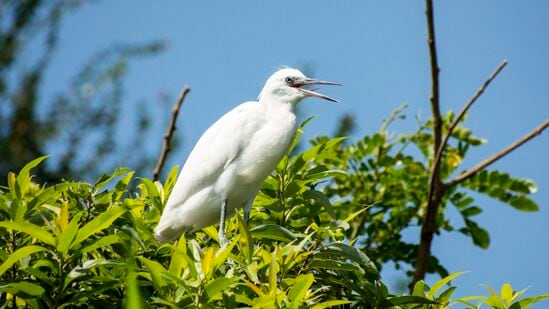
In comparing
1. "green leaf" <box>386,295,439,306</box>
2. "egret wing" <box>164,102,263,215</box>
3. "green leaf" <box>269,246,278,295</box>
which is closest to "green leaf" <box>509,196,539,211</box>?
"egret wing" <box>164,102,263,215</box>

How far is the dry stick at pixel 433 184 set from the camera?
13.3 ft

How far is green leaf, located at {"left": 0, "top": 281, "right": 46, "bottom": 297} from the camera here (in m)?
2.53

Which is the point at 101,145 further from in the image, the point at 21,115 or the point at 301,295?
the point at 301,295

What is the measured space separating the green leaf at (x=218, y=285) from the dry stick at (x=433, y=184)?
176cm

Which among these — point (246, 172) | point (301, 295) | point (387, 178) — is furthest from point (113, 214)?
point (387, 178)

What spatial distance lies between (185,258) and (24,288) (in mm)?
465

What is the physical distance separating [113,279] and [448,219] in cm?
271

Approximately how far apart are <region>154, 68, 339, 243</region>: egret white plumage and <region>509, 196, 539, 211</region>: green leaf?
5.06 ft

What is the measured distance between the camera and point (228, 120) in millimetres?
4086

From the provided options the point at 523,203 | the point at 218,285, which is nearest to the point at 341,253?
the point at 218,285

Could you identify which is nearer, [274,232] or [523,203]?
[274,232]

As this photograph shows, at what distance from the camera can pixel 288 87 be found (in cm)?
420

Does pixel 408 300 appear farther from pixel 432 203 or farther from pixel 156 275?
pixel 432 203

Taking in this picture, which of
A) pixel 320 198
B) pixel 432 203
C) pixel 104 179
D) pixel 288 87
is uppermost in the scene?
pixel 288 87
